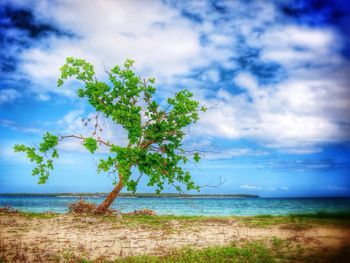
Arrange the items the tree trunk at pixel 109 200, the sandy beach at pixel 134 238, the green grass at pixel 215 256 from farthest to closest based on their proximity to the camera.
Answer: the tree trunk at pixel 109 200 < the sandy beach at pixel 134 238 < the green grass at pixel 215 256

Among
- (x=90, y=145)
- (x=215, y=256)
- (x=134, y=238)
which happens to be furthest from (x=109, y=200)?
(x=215, y=256)

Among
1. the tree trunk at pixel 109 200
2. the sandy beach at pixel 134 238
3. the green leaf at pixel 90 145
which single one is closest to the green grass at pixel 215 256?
the sandy beach at pixel 134 238

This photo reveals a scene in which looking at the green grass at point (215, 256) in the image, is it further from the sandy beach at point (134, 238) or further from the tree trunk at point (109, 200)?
the tree trunk at point (109, 200)

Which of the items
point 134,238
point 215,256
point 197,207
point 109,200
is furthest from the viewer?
point 197,207

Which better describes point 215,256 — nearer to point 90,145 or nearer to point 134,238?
point 134,238

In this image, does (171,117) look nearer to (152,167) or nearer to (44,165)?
(152,167)

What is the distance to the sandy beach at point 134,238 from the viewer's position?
26.6ft

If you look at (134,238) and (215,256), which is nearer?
(215,256)

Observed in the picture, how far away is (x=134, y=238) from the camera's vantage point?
1054cm

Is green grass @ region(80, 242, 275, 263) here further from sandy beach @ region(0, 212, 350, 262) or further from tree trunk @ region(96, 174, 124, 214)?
tree trunk @ region(96, 174, 124, 214)

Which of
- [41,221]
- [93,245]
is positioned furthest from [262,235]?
[41,221]

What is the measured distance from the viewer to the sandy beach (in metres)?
8.11

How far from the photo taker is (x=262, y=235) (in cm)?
1106

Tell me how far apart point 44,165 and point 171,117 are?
264 inches
